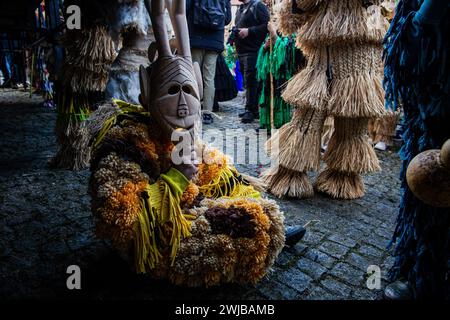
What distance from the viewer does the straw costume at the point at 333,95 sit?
2533mm

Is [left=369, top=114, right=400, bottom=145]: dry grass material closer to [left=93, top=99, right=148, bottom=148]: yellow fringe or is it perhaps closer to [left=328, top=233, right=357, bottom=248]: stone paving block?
[left=328, top=233, right=357, bottom=248]: stone paving block

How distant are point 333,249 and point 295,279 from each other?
443 millimetres

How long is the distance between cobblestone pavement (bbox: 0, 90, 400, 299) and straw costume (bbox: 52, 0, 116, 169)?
0.29m

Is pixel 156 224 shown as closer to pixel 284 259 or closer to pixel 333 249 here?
pixel 284 259

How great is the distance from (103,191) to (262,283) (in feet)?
3.18

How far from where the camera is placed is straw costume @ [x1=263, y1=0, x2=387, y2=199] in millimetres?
2533

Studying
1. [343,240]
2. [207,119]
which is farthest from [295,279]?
[207,119]

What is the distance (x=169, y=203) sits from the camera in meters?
1.56

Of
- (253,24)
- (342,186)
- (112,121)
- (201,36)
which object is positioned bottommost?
(342,186)

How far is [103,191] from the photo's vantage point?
145 centimetres

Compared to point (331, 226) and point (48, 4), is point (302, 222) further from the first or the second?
point (48, 4)

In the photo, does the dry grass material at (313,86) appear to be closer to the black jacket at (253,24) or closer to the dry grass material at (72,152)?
the dry grass material at (72,152)

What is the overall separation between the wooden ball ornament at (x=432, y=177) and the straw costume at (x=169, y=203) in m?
0.70

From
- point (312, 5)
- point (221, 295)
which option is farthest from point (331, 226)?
point (312, 5)
